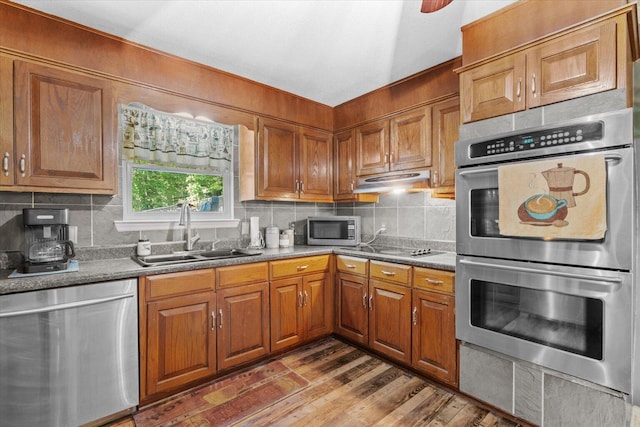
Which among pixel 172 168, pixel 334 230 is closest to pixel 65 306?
pixel 172 168

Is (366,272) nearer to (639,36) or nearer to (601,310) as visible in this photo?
(601,310)

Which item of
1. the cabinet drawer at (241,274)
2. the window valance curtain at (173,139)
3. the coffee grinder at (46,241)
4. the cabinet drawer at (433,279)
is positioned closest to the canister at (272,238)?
the cabinet drawer at (241,274)

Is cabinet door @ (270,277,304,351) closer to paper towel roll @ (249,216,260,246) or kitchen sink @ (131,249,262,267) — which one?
kitchen sink @ (131,249,262,267)

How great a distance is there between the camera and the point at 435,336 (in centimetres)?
214

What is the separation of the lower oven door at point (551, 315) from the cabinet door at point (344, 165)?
1.56m

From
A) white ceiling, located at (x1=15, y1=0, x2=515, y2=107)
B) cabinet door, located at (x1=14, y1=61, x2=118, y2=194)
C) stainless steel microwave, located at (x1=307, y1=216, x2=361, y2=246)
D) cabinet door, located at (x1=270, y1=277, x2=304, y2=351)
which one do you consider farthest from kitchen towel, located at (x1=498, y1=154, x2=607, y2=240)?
cabinet door, located at (x1=14, y1=61, x2=118, y2=194)

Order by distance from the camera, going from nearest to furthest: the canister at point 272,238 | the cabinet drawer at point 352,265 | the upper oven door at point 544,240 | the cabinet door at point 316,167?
the upper oven door at point 544,240 → the cabinet drawer at point 352,265 → the canister at point 272,238 → the cabinet door at point 316,167

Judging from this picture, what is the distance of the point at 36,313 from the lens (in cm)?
→ 157

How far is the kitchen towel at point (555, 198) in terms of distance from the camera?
144 centimetres

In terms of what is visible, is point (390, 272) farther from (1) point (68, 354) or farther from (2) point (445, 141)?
(1) point (68, 354)

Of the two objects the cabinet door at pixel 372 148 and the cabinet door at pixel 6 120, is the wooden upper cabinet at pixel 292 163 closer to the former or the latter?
the cabinet door at pixel 372 148

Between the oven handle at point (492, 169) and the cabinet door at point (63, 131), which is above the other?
the cabinet door at point (63, 131)

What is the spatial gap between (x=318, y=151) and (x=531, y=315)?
2396mm

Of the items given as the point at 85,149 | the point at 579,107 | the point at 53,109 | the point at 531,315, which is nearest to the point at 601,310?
the point at 531,315
